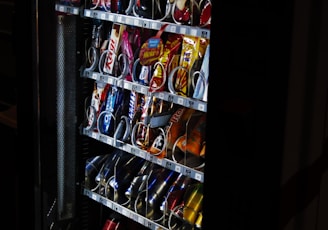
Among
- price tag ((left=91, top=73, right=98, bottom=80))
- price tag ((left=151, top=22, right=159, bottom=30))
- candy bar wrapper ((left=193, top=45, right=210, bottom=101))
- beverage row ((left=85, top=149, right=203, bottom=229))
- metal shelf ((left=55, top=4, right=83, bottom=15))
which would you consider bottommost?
beverage row ((left=85, top=149, right=203, bottom=229))

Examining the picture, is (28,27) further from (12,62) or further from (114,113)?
(12,62)

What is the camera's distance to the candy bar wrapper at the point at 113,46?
2445 mm

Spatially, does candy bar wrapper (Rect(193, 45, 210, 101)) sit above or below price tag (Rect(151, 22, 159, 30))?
below

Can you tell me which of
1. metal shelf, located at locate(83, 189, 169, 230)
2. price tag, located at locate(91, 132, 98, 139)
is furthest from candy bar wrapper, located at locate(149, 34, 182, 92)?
metal shelf, located at locate(83, 189, 169, 230)

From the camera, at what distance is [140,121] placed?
7.97ft

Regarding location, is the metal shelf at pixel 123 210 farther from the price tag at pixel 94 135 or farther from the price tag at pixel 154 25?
the price tag at pixel 154 25

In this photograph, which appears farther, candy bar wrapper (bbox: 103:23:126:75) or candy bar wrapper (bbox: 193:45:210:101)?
candy bar wrapper (bbox: 103:23:126:75)

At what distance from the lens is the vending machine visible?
1.69 m

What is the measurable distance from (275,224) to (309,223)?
0.83 feet

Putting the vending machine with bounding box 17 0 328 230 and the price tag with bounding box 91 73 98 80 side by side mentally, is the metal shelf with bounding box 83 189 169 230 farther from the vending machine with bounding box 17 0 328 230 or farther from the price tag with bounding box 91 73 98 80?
the price tag with bounding box 91 73 98 80

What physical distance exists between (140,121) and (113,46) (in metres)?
0.32

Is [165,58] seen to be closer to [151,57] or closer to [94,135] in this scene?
[151,57]

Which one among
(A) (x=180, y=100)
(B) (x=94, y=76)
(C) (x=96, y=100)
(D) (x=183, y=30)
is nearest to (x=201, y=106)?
(A) (x=180, y=100)

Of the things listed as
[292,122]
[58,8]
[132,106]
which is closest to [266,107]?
[292,122]
